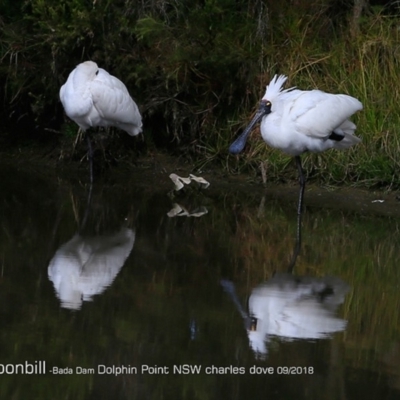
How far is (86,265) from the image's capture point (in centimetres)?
855

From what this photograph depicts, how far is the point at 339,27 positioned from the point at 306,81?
1.09 m

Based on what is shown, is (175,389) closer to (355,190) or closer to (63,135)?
(355,190)

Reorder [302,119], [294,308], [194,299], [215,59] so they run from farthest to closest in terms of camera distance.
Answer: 1. [215,59]
2. [302,119]
3. [194,299]
4. [294,308]

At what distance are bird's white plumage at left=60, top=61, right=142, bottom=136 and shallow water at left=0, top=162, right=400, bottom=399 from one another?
1.16m

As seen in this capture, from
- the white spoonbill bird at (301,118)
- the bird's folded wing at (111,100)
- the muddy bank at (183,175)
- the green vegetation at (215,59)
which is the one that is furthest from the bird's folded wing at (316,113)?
the bird's folded wing at (111,100)

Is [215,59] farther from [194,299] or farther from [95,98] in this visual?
[194,299]

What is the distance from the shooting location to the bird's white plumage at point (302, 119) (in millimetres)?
10812

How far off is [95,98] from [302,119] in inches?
110

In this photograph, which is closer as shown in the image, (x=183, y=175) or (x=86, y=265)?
(x=86, y=265)

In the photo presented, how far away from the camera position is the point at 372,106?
41.9ft

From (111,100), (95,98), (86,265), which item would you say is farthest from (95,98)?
(86,265)

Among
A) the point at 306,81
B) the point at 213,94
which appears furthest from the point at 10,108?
the point at 306,81

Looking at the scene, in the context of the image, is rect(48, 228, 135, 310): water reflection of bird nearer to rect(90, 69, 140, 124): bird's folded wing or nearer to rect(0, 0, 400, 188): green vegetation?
rect(90, 69, 140, 124): bird's folded wing

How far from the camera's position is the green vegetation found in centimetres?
1287
